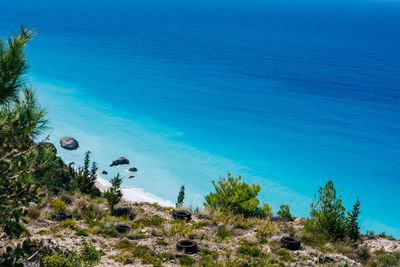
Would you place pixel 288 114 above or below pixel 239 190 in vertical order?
above

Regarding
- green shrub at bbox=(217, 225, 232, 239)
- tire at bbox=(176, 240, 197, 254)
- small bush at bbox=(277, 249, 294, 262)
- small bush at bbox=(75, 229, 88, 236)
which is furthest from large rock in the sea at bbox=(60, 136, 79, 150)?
small bush at bbox=(277, 249, 294, 262)

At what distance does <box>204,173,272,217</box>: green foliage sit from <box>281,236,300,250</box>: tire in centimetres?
304

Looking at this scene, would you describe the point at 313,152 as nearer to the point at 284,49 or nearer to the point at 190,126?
the point at 190,126

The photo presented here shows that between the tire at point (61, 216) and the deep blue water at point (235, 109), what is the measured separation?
19.4 meters

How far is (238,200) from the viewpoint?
1506 centimetres

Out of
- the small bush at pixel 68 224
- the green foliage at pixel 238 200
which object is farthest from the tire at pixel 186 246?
the green foliage at pixel 238 200

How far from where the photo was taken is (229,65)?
75.9 m

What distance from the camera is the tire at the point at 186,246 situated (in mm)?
10492

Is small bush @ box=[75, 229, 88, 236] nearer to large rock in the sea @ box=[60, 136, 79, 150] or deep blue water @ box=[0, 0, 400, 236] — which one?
deep blue water @ box=[0, 0, 400, 236]

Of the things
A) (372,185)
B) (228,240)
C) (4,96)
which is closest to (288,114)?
(372,185)

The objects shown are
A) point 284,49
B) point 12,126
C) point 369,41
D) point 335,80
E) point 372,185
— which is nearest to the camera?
point 12,126

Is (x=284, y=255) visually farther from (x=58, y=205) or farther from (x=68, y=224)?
(x=58, y=205)

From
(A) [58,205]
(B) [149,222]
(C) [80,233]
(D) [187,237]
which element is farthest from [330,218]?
(A) [58,205]

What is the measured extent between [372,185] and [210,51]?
2323 inches
